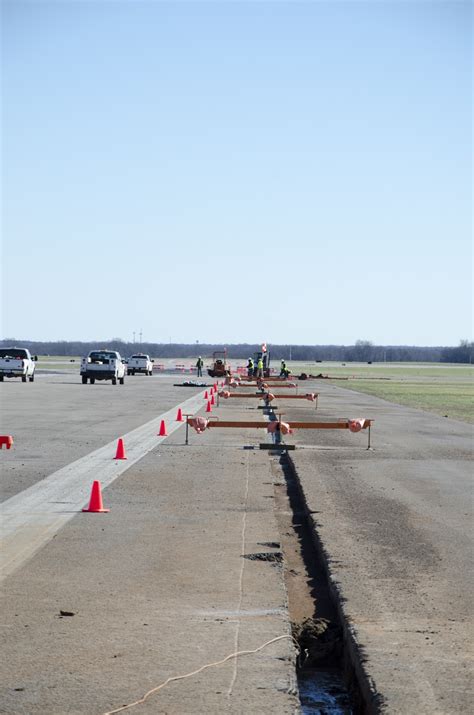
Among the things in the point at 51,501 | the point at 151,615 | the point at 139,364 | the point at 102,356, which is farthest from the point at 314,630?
the point at 139,364

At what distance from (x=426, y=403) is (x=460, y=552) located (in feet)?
107

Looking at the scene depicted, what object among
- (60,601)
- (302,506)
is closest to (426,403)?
(302,506)

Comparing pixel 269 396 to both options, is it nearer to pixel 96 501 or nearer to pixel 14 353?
pixel 96 501

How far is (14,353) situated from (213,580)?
172ft

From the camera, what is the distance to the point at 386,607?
8023 mm

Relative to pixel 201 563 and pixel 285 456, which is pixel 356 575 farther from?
pixel 285 456

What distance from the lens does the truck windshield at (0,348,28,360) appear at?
59281 millimetres

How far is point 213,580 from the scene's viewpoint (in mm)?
8859

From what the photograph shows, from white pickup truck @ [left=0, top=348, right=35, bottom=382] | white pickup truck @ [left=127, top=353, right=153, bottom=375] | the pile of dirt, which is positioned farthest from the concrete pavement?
white pickup truck @ [left=127, top=353, right=153, bottom=375]

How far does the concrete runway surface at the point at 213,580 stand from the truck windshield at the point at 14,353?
132 feet

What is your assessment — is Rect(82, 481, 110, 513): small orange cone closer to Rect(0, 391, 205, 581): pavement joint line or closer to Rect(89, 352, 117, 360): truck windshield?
Rect(0, 391, 205, 581): pavement joint line

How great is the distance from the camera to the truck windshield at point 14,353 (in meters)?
59.3

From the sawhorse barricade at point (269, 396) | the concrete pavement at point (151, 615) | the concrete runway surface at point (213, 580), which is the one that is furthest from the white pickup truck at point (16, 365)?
the concrete pavement at point (151, 615)

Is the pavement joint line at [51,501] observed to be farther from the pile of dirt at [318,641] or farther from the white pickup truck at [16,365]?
the white pickup truck at [16,365]
